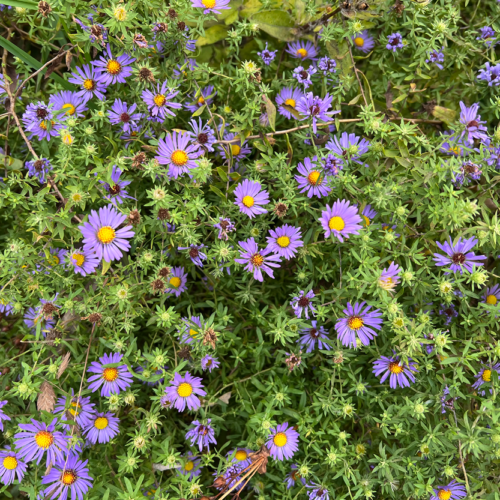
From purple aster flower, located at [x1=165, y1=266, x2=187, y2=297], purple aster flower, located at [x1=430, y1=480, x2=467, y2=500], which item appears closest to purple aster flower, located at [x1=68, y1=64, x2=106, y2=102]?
purple aster flower, located at [x1=165, y1=266, x2=187, y2=297]

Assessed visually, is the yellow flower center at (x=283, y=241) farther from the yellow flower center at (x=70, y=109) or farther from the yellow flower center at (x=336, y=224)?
the yellow flower center at (x=70, y=109)

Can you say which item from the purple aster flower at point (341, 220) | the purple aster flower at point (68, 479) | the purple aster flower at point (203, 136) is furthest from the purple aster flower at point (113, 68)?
the purple aster flower at point (68, 479)

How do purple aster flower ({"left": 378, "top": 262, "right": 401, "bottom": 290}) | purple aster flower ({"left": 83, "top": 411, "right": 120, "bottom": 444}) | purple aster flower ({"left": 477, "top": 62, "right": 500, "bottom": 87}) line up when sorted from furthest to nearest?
purple aster flower ({"left": 477, "top": 62, "right": 500, "bottom": 87}) < purple aster flower ({"left": 83, "top": 411, "right": 120, "bottom": 444}) < purple aster flower ({"left": 378, "top": 262, "right": 401, "bottom": 290})

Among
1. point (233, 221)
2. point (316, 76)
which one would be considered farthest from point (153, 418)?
point (316, 76)

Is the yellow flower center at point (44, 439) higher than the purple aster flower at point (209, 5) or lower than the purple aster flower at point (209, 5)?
lower

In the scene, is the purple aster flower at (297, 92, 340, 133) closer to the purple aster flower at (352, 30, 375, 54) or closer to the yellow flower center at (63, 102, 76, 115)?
the purple aster flower at (352, 30, 375, 54)

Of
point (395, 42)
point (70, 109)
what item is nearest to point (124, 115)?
point (70, 109)
